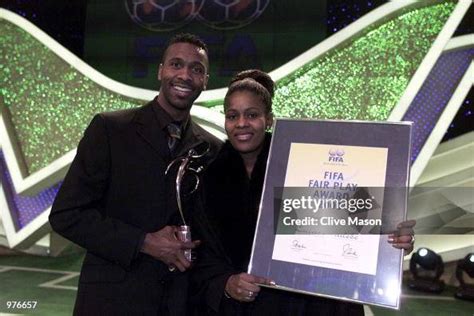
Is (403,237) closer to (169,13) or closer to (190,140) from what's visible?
(190,140)

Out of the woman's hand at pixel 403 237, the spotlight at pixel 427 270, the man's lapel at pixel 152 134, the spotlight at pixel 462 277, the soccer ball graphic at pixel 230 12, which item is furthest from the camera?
the soccer ball graphic at pixel 230 12

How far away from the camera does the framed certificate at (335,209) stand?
103 centimetres

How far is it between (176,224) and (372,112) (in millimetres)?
2855

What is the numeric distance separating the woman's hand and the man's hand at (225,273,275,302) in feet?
0.98

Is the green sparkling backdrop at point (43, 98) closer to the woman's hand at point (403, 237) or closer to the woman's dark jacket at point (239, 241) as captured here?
the woman's dark jacket at point (239, 241)

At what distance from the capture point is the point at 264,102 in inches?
47.4

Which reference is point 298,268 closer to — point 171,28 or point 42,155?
point 171,28

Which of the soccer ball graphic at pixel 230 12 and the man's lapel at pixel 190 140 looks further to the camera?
the soccer ball graphic at pixel 230 12

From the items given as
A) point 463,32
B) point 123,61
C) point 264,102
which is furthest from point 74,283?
point 463,32

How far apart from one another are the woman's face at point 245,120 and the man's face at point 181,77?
0.66 feet
